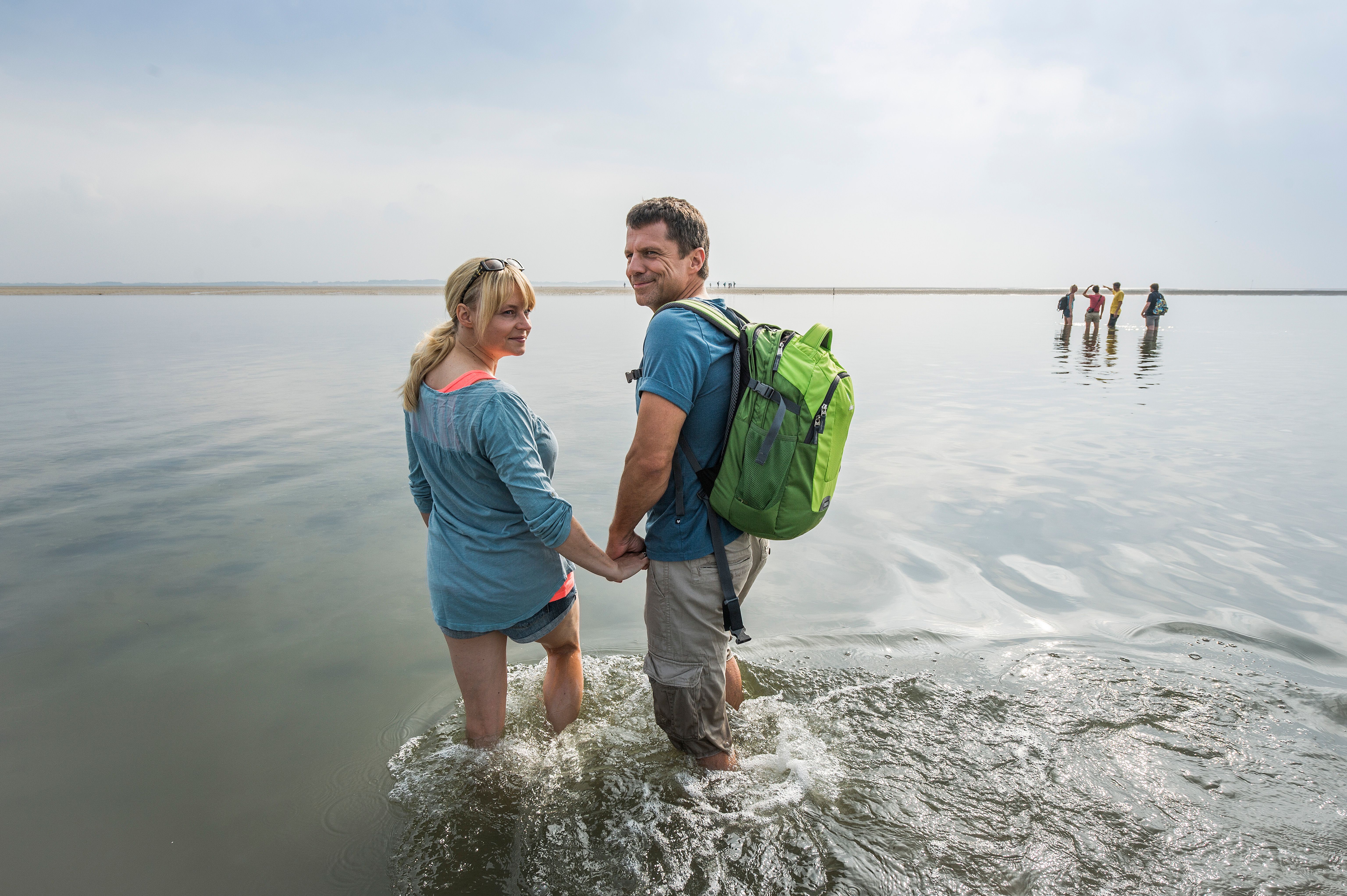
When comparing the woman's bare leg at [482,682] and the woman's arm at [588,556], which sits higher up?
Answer: the woman's arm at [588,556]

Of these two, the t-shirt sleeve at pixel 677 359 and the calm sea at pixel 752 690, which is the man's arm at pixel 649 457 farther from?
the calm sea at pixel 752 690

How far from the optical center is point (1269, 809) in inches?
116

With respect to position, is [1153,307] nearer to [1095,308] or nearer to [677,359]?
[1095,308]

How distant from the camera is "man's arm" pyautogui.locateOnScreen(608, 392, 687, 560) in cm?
247

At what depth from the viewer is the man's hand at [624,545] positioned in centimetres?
279

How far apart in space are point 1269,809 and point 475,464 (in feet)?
Answer: 12.0

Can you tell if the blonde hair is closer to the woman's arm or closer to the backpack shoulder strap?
the backpack shoulder strap

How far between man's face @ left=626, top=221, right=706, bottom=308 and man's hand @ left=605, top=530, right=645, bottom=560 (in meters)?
0.93

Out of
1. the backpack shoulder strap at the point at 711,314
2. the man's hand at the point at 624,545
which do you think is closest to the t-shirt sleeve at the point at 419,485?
the man's hand at the point at 624,545

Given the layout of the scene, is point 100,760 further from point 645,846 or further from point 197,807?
point 645,846

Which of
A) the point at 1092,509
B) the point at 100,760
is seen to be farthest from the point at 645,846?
the point at 1092,509

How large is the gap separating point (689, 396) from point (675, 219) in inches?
29.1

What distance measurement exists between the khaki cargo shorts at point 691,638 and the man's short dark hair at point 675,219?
121 centimetres

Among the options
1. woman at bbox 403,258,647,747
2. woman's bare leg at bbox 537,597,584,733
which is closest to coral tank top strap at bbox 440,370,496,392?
woman at bbox 403,258,647,747
